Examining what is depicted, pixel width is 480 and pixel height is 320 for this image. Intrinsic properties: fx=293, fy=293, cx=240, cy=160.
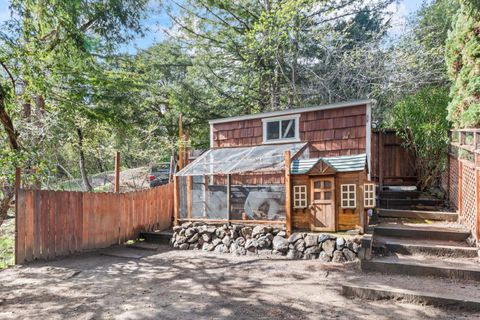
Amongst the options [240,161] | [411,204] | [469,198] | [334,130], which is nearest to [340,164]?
[240,161]

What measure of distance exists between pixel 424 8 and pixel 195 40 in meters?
10.7

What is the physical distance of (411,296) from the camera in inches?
145

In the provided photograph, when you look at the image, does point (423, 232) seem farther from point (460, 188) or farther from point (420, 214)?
point (460, 188)

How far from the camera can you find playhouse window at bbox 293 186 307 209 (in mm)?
6050

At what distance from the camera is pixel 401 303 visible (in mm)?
3693

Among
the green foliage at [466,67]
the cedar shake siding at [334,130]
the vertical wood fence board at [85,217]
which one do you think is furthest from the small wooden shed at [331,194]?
the vertical wood fence board at [85,217]

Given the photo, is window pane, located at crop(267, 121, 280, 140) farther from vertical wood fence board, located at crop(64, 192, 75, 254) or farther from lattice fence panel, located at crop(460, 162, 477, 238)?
vertical wood fence board, located at crop(64, 192, 75, 254)

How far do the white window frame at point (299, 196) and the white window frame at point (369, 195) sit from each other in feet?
3.87

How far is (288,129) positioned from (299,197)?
3309 mm

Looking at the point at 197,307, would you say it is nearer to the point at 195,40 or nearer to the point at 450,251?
the point at 450,251

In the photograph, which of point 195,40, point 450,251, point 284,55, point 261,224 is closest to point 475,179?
point 450,251

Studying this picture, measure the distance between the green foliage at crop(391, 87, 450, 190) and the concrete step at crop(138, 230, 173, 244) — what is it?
7.19 metres

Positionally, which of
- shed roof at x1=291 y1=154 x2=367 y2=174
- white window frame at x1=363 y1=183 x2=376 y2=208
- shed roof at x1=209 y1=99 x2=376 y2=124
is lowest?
white window frame at x1=363 y1=183 x2=376 y2=208

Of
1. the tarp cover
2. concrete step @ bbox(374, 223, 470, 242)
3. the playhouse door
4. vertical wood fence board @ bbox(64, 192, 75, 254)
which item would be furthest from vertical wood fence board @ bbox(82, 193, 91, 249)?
concrete step @ bbox(374, 223, 470, 242)
